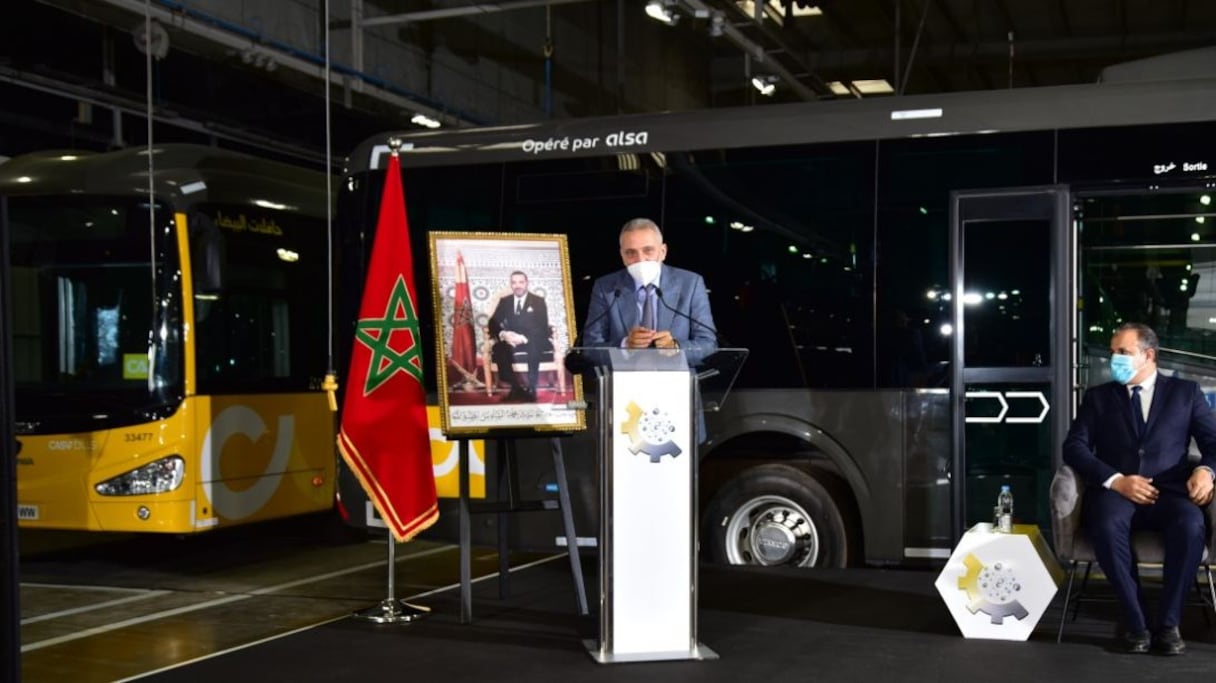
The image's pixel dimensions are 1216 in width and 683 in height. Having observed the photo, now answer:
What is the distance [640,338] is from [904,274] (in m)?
2.34

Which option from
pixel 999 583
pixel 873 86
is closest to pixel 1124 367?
pixel 999 583

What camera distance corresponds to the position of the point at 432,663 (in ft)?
19.1

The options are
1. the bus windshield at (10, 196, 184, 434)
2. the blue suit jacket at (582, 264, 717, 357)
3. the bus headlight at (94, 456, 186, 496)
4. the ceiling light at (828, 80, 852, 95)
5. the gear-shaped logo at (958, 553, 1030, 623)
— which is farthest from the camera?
the ceiling light at (828, 80, 852, 95)

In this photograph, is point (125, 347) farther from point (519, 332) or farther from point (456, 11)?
point (456, 11)

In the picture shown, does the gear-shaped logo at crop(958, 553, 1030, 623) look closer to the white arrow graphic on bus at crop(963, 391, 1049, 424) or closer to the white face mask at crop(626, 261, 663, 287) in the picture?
the white arrow graphic on bus at crop(963, 391, 1049, 424)

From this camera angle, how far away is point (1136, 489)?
19.7 ft

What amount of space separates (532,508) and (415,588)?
5.54 feet

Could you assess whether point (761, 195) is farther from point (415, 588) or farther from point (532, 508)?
point (415, 588)

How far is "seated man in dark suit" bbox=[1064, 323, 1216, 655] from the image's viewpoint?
19.4 feet

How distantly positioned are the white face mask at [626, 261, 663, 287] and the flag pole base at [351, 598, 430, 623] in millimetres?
2065

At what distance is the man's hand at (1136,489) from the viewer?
236 inches

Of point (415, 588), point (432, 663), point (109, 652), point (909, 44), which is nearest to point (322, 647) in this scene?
point (432, 663)

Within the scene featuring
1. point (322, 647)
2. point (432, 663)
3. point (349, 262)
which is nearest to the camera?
point (432, 663)

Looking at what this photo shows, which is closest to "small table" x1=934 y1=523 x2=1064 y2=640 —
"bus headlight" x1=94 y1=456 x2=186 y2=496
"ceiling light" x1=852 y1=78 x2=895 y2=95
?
"bus headlight" x1=94 y1=456 x2=186 y2=496
